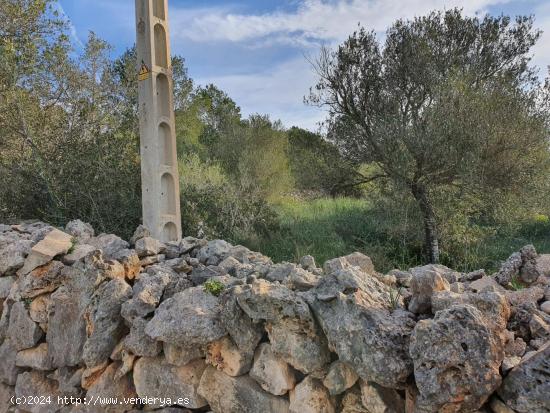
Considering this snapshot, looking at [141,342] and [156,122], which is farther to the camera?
[156,122]

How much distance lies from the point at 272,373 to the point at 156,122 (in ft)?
12.5

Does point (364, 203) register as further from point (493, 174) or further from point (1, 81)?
point (1, 81)

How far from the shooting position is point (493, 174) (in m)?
6.20

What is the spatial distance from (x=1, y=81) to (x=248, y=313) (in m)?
6.27

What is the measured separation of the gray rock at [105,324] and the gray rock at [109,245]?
0.43 meters

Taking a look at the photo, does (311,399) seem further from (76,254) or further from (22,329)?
(22,329)

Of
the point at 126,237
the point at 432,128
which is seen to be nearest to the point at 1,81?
the point at 126,237

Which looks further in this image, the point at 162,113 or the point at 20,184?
the point at 20,184

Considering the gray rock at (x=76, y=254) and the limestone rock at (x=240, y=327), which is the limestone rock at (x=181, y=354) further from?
the gray rock at (x=76, y=254)

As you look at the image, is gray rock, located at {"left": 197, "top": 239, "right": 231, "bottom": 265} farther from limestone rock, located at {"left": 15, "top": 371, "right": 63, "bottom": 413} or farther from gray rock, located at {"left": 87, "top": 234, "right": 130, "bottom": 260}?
limestone rock, located at {"left": 15, "top": 371, "right": 63, "bottom": 413}

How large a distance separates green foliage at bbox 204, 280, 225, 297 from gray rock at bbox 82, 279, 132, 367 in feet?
1.63

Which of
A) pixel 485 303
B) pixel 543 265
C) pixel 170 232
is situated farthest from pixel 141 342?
pixel 170 232

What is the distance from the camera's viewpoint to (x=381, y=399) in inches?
61.6

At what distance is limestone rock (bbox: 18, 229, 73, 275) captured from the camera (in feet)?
8.93
